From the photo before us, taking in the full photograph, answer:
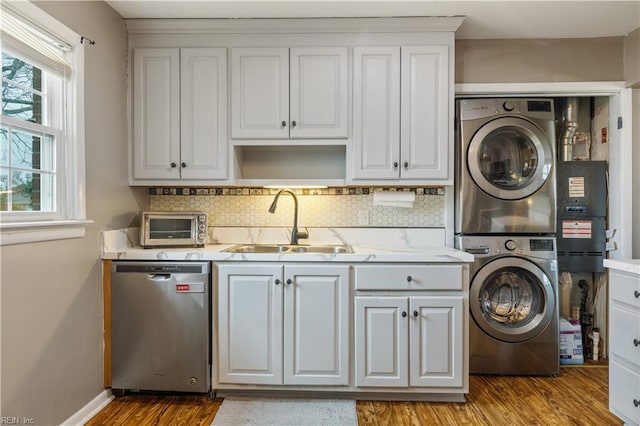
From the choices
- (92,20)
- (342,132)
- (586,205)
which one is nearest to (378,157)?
(342,132)

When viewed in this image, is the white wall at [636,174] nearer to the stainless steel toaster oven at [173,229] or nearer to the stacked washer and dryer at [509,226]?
the stacked washer and dryer at [509,226]

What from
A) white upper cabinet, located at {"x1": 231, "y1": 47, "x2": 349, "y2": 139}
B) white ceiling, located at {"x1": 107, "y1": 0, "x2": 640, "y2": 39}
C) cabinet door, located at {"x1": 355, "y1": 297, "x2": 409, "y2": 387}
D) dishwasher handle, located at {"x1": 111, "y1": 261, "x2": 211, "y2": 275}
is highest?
white ceiling, located at {"x1": 107, "y1": 0, "x2": 640, "y2": 39}

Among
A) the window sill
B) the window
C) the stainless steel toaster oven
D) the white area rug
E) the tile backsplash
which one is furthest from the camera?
the tile backsplash

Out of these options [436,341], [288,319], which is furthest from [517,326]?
[288,319]

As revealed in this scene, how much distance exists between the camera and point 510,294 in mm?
2701

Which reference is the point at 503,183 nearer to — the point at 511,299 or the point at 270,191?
the point at 511,299

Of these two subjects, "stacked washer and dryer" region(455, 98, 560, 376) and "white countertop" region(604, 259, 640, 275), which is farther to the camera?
"stacked washer and dryer" region(455, 98, 560, 376)

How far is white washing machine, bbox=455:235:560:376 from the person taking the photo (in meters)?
2.60

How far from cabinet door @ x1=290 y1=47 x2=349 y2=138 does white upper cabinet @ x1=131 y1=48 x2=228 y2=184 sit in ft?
1.59

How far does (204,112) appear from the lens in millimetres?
2484

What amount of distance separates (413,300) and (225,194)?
1.58m

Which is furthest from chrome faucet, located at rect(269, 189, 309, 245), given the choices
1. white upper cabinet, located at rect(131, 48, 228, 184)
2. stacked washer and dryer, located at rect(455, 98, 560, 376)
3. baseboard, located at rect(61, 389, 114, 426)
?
baseboard, located at rect(61, 389, 114, 426)

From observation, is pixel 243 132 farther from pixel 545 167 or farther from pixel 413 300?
pixel 545 167

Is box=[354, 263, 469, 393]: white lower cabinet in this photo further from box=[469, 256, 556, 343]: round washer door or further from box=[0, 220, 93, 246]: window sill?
box=[0, 220, 93, 246]: window sill
